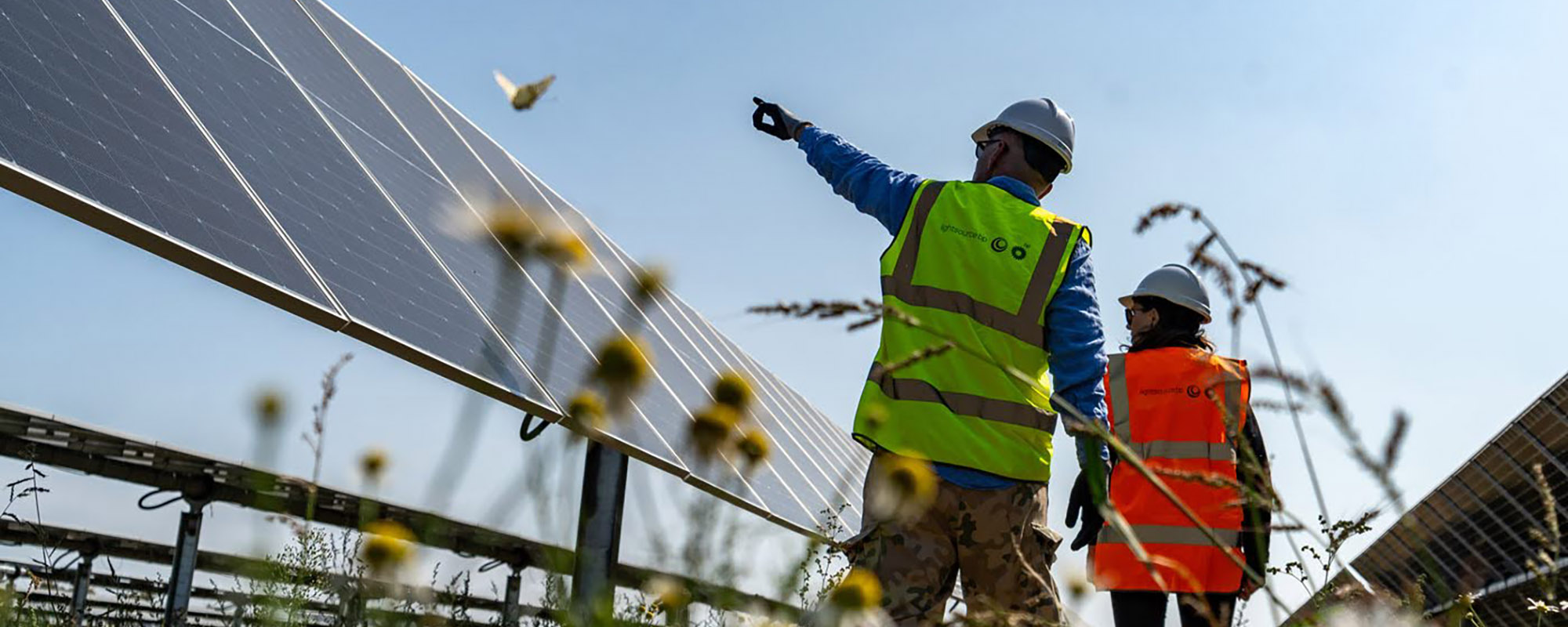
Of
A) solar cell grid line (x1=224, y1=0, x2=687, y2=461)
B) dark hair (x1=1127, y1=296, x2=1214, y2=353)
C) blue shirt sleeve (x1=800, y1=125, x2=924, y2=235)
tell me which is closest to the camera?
blue shirt sleeve (x1=800, y1=125, x2=924, y2=235)

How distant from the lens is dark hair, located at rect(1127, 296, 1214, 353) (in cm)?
565

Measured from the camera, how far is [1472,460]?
68.4 ft

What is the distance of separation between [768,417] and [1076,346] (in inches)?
243

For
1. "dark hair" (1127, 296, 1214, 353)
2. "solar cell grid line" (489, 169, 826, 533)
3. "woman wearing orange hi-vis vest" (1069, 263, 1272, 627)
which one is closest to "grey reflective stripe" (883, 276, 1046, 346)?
"woman wearing orange hi-vis vest" (1069, 263, 1272, 627)

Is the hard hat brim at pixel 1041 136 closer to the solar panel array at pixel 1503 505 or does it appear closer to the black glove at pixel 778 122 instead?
the black glove at pixel 778 122

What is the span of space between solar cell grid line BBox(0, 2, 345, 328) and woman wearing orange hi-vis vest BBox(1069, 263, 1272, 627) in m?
3.05

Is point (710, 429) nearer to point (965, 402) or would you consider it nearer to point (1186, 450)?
point (965, 402)

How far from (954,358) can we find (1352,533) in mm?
1837

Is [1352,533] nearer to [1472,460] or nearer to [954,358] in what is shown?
[954,358]

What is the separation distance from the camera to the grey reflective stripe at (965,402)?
157 inches

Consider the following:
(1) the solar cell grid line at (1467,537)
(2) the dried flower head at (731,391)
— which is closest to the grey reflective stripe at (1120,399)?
(2) the dried flower head at (731,391)

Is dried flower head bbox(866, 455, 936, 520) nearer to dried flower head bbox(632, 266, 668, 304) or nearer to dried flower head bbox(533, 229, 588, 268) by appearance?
dried flower head bbox(632, 266, 668, 304)

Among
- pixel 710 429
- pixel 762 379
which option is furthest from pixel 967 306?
pixel 762 379

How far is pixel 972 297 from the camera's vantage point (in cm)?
412
